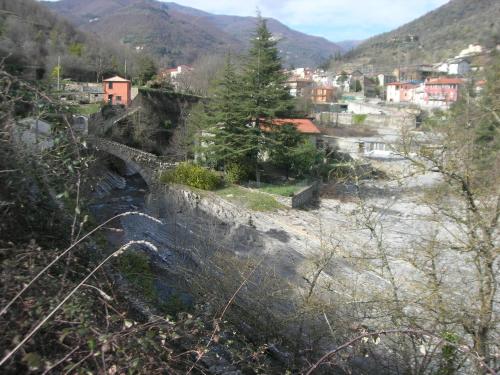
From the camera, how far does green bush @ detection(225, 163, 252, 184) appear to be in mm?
19641

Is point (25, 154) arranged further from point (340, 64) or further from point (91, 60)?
point (340, 64)

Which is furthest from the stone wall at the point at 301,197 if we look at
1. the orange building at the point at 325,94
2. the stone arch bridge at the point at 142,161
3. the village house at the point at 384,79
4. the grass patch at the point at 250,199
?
the village house at the point at 384,79

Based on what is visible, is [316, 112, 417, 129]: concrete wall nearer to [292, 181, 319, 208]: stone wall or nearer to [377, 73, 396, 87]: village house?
[292, 181, 319, 208]: stone wall

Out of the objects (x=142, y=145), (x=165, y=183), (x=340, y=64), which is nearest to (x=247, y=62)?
(x=165, y=183)

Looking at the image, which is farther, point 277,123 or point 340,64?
point 340,64

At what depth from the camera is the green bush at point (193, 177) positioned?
59.0 ft

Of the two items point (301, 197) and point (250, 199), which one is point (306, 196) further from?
point (250, 199)

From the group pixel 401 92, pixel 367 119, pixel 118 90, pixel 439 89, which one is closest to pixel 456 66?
pixel 401 92

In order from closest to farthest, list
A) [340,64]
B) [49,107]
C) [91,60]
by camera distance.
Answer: [49,107] < [91,60] < [340,64]

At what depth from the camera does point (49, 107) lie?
3148 millimetres

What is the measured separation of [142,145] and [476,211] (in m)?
23.5

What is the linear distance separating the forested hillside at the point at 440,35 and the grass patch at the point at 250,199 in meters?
83.8

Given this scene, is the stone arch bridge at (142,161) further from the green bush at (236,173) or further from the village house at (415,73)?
the village house at (415,73)

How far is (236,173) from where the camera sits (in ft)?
64.8
